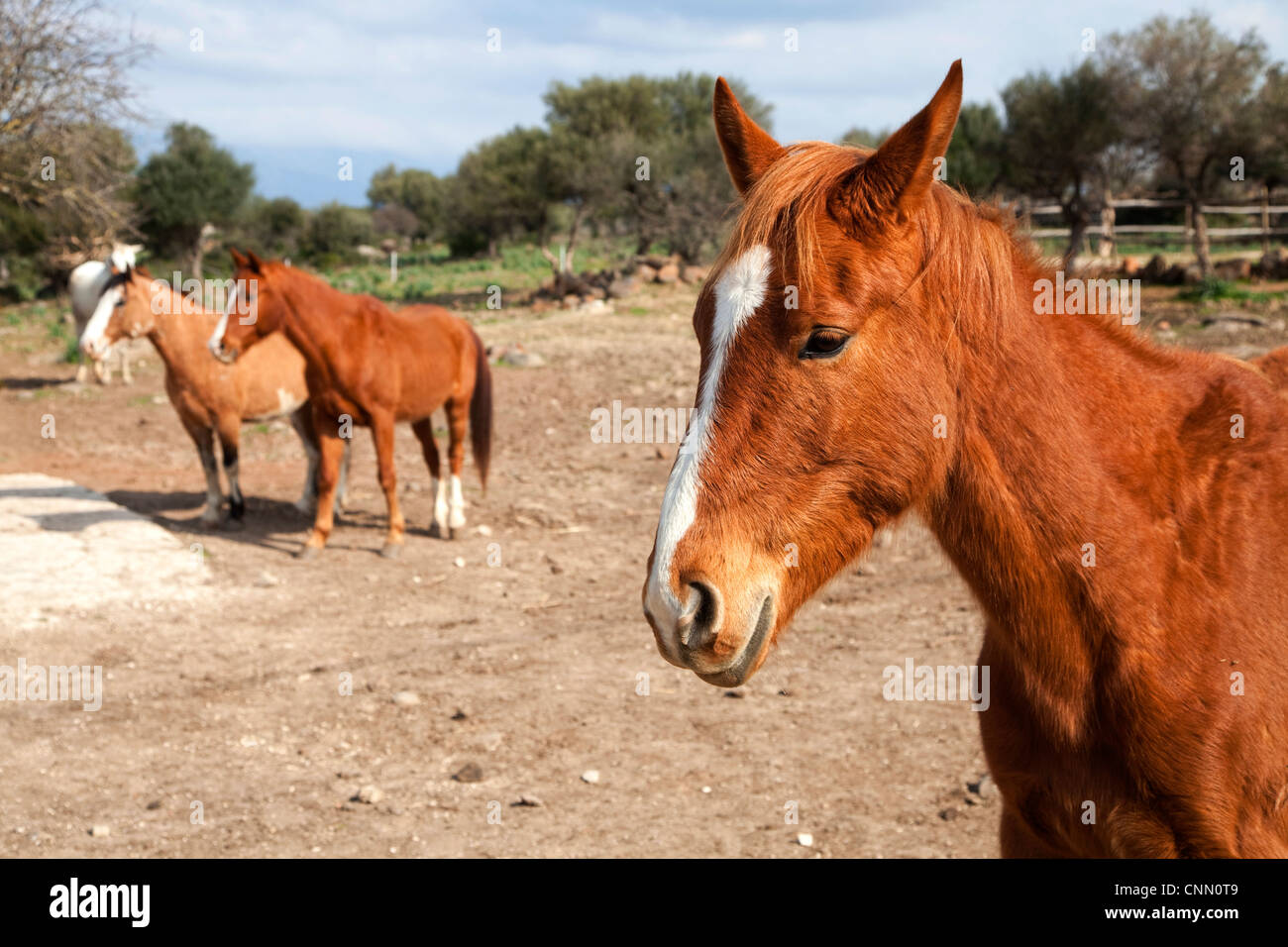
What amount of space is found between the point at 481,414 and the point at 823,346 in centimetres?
811

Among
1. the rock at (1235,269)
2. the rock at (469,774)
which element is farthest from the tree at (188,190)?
the rock at (469,774)

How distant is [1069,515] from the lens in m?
1.97

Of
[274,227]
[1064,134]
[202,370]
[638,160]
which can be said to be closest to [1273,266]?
[1064,134]

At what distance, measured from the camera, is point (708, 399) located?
1896mm

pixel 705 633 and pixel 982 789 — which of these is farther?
Result: pixel 982 789

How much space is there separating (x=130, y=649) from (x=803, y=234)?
594 centimetres

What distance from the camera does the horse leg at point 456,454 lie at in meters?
8.92

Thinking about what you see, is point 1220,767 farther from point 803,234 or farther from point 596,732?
point 596,732

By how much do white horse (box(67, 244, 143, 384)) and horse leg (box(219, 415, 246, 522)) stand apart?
4.95 feet

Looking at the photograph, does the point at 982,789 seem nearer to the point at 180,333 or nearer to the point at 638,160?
the point at 180,333

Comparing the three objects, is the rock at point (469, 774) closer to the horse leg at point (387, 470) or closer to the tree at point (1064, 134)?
the horse leg at point (387, 470)

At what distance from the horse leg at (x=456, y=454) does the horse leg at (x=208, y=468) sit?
2.22 m

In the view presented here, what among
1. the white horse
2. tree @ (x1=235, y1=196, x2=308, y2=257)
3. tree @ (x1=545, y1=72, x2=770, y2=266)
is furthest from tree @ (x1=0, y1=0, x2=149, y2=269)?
tree @ (x1=235, y1=196, x2=308, y2=257)
